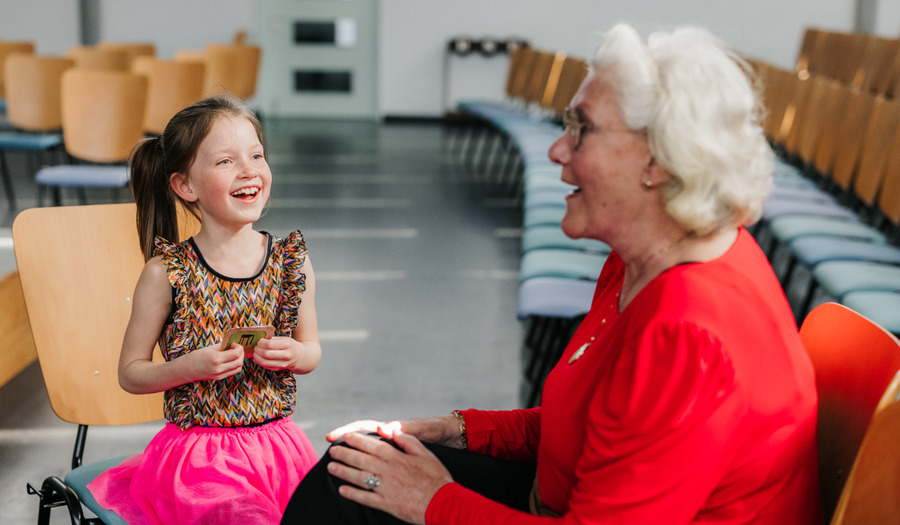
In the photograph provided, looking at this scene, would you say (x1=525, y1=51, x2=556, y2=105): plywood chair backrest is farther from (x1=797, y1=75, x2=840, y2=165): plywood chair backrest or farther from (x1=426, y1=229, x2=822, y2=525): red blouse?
(x1=426, y1=229, x2=822, y2=525): red blouse

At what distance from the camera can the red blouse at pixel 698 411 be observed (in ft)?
3.46

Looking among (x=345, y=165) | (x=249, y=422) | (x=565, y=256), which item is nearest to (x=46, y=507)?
(x=249, y=422)

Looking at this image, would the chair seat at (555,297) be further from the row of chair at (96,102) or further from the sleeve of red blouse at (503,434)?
the row of chair at (96,102)

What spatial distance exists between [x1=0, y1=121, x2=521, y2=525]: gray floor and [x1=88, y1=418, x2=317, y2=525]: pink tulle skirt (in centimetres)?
94

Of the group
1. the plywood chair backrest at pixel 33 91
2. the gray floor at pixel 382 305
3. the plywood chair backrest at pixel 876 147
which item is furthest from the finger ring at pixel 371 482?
the plywood chair backrest at pixel 33 91

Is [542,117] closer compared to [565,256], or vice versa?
[565,256]

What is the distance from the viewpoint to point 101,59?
765cm

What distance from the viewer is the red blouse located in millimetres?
1054

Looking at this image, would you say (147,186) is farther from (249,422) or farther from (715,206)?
(715,206)

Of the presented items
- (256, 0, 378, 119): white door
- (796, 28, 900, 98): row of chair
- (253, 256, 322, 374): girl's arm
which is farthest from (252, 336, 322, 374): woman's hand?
(256, 0, 378, 119): white door

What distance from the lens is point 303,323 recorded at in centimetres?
166

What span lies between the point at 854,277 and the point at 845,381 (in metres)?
2.05

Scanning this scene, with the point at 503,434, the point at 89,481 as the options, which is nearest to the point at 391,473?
the point at 503,434

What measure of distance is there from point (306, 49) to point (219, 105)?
10005 millimetres
